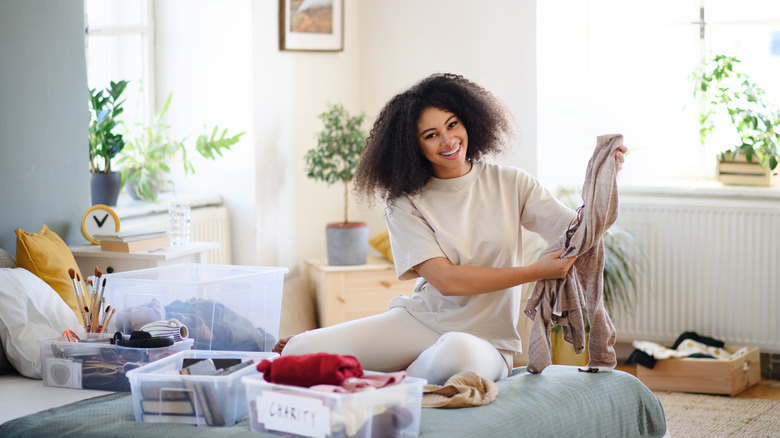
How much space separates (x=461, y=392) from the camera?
6.82 feet

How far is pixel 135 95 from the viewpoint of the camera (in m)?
4.14

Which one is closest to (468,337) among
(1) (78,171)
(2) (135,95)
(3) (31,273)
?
(3) (31,273)

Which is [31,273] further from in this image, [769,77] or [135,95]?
[769,77]

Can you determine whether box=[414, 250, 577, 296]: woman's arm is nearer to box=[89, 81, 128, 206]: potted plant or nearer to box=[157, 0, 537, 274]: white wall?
box=[89, 81, 128, 206]: potted plant

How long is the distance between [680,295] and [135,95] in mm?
2607

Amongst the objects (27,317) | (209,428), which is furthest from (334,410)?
(27,317)

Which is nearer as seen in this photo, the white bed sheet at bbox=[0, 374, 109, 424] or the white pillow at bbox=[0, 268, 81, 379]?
the white bed sheet at bbox=[0, 374, 109, 424]

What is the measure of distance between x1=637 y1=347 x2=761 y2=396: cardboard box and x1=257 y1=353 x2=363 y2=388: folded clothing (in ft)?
7.55

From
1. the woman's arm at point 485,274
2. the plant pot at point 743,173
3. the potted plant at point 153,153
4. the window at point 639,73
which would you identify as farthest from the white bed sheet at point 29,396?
the plant pot at point 743,173

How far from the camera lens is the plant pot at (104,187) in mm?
3574

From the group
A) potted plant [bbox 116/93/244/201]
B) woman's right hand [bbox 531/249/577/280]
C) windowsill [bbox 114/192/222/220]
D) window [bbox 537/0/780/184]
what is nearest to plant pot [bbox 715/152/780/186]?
window [bbox 537/0/780/184]

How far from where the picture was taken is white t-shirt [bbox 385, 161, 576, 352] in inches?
95.4

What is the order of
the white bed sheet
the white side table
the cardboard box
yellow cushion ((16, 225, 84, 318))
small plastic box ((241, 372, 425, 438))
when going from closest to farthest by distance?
small plastic box ((241, 372, 425, 438)) < the white bed sheet < yellow cushion ((16, 225, 84, 318)) < the white side table < the cardboard box

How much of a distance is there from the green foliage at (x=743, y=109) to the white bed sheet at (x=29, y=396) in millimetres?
2889
